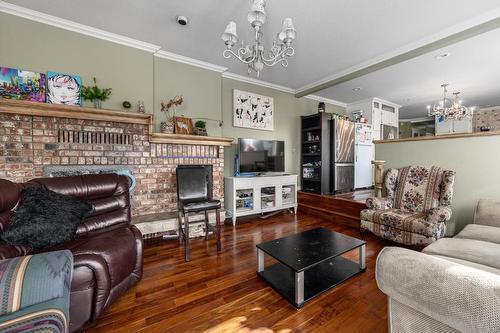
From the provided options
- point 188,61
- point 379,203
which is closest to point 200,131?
point 188,61

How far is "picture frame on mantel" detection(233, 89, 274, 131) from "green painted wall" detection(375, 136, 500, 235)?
2.50 meters

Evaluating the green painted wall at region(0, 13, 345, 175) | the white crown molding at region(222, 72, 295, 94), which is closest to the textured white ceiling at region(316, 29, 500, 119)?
the white crown molding at region(222, 72, 295, 94)

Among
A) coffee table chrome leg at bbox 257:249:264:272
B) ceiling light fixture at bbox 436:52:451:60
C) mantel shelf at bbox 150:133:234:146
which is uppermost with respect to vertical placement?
ceiling light fixture at bbox 436:52:451:60

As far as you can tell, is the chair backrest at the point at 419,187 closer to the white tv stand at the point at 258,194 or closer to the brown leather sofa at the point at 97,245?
the white tv stand at the point at 258,194

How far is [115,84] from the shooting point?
273 cm

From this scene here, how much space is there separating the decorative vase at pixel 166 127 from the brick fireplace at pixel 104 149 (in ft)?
0.48

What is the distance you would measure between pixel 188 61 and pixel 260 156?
2008 mm

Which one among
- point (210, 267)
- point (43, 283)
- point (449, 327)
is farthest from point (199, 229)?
point (449, 327)

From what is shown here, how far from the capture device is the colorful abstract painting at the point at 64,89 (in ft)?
7.80

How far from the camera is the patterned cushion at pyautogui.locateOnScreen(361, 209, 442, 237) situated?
2.10 m

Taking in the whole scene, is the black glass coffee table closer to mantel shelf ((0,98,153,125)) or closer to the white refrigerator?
mantel shelf ((0,98,153,125))

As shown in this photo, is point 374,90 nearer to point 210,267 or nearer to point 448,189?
point 448,189

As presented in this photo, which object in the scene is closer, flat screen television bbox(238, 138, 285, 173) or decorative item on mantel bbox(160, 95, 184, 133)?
decorative item on mantel bbox(160, 95, 184, 133)

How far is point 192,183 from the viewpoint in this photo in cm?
275
